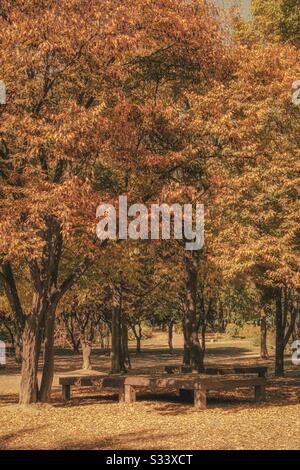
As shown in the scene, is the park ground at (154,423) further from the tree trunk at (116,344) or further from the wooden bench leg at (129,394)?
the tree trunk at (116,344)

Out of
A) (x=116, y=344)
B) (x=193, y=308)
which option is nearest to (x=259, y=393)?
(x=193, y=308)

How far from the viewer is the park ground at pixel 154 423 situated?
12094 mm

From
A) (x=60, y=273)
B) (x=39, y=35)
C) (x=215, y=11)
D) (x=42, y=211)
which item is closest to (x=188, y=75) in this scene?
(x=215, y=11)

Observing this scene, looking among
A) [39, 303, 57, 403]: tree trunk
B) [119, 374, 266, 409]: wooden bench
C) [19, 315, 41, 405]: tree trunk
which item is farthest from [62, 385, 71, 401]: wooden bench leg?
[19, 315, 41, 405]: tree trunk

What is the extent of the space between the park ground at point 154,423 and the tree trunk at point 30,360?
58 centimetres

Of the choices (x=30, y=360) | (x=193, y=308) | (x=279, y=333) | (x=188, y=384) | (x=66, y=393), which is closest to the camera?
(x=188, y=384)

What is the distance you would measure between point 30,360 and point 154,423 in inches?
174

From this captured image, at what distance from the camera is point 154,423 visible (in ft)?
48.7

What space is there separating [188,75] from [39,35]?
547 centimetres

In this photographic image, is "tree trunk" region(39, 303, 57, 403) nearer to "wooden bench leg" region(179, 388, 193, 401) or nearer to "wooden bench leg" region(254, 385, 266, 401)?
"wooden bench leg" region(179, 388, 193, 401)

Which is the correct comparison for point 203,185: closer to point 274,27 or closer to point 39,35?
point 39,35

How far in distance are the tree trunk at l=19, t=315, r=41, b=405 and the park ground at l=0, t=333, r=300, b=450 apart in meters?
0.58

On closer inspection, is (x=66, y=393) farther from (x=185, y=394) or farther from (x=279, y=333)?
(x=279, y=333)

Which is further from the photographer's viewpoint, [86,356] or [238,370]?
[86,356]
